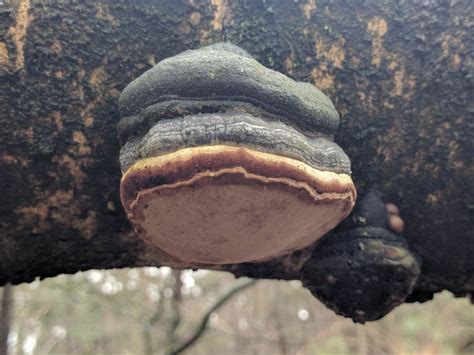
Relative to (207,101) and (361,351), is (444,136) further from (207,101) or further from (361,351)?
(361,351)

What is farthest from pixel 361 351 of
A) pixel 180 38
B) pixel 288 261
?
pixel 180 38

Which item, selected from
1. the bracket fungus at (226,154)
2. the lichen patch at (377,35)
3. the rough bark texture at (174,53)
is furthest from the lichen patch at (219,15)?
the lichen patch at (377,35)

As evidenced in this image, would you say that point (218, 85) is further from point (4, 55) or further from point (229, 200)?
point (4, 55)

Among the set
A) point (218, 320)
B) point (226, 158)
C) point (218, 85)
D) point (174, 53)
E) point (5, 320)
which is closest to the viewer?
point (226, 158)

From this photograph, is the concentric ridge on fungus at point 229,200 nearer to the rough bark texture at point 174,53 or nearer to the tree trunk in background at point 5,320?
the rough bark texture at point 174,53

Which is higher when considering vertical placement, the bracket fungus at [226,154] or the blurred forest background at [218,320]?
the bracket fungus at [226,154]

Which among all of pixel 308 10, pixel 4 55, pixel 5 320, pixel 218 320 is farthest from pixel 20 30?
pixel 218 320

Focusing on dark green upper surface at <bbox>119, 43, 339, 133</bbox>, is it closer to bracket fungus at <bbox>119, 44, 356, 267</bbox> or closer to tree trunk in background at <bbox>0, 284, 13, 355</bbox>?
bracket fungus at <bbox>119, 44, 356, 267</bbox>
